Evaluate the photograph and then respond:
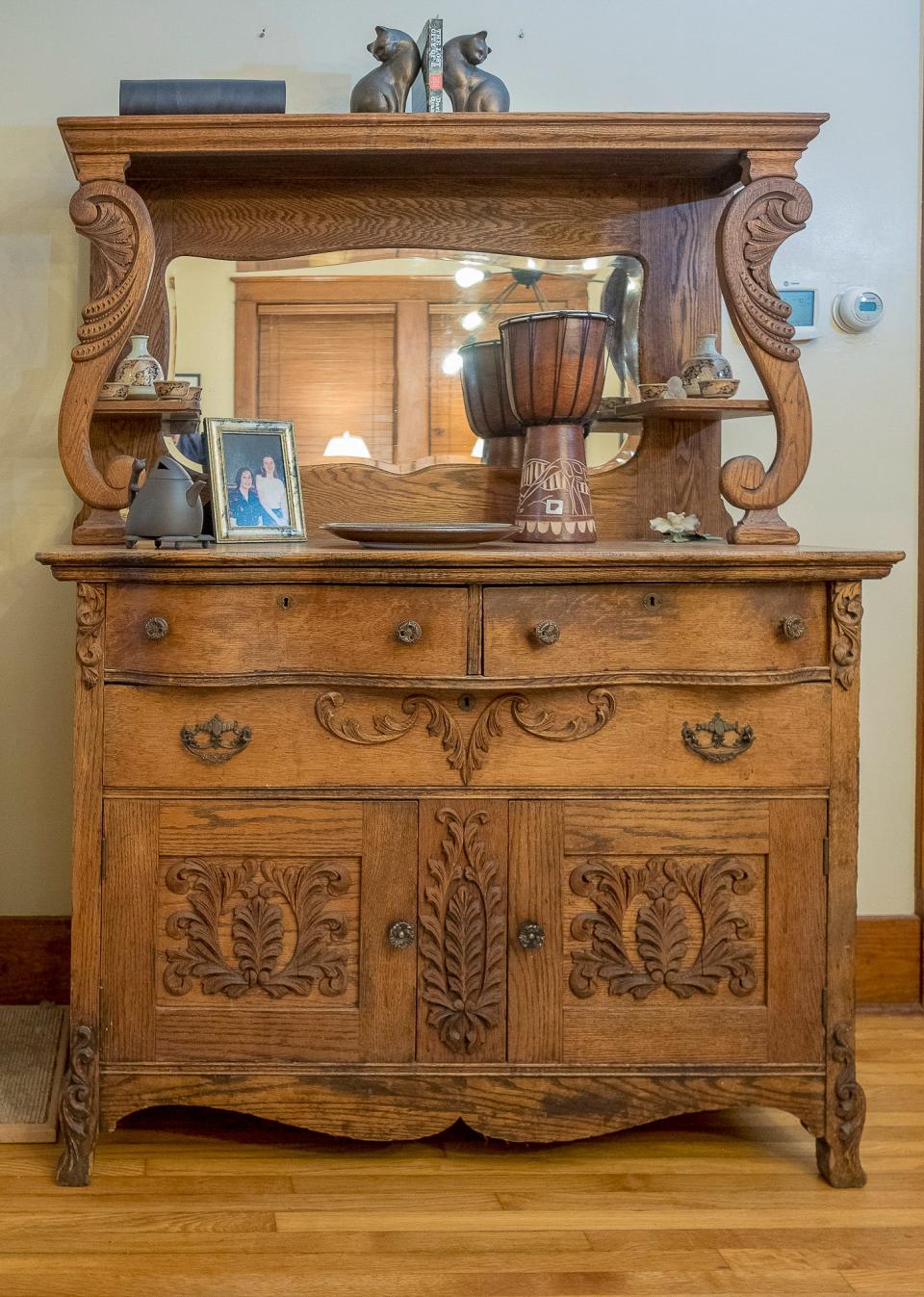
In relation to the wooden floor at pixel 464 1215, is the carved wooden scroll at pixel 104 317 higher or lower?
higher

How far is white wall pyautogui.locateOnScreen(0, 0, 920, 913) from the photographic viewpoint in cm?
257

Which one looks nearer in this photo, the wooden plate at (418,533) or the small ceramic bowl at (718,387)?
the wooden plate at (418,533)

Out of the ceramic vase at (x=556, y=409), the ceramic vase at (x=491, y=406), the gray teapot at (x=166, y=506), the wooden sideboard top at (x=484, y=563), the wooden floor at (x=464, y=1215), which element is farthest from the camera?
the ceramic vase at (x=491, y=406)

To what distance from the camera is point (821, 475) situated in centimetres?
274

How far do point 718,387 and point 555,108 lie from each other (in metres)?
0.77

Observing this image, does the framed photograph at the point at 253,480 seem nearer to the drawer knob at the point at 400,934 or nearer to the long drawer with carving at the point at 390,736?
the long drawer with carving at the point at 390,736

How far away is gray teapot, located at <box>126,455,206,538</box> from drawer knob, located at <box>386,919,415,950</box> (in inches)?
29.8

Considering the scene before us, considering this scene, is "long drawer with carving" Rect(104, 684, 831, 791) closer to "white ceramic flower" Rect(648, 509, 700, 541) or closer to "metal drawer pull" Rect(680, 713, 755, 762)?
"metal drawer pull" Rect(680, 713, 755, 762)

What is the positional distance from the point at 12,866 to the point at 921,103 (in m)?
2.61

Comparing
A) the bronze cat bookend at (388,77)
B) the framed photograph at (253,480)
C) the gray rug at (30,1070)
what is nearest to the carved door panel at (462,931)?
the framed photograph at (253,480)

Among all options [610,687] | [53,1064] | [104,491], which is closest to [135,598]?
[104,491]

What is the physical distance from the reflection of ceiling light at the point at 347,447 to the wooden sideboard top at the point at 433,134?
55 centimetres

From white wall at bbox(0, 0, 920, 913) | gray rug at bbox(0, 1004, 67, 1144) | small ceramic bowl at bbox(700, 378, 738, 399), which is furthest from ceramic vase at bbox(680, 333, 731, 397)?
gray rug at bbox(0, 1004, 67, 1144)

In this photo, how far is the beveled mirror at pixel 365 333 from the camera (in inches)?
98.6
